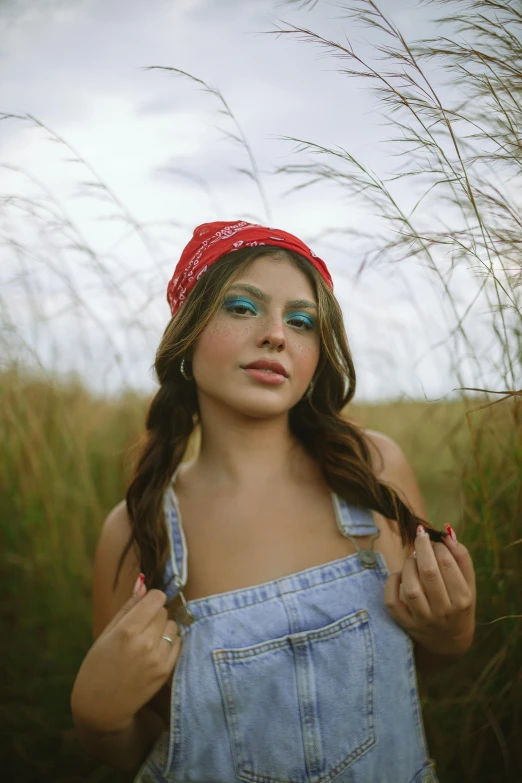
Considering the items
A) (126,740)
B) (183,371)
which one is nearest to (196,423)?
(183,371)

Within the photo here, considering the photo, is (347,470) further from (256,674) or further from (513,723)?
(513,723)

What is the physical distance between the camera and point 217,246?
1.71 m

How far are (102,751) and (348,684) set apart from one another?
0.64 m

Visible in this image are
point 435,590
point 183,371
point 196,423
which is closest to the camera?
point 435,590

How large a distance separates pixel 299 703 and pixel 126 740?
0.47 m

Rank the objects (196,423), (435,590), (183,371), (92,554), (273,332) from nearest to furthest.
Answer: (435,590)
(273,332)
(183,371)
(196,423)
(92,554)

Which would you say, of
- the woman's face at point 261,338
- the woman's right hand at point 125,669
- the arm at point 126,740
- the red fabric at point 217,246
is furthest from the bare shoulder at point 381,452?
the arm at point 126,740

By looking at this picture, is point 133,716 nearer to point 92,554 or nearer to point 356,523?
point 356,523

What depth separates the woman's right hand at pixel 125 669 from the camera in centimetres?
144

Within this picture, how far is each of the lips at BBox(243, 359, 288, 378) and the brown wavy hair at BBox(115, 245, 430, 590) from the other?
17cm

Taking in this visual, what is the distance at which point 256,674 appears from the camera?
1479 millimetres

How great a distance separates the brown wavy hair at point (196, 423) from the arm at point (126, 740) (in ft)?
1.14

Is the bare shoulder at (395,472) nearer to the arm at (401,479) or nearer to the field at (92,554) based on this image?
the arm at (401,479)

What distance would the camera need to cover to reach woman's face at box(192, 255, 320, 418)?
1.58m
